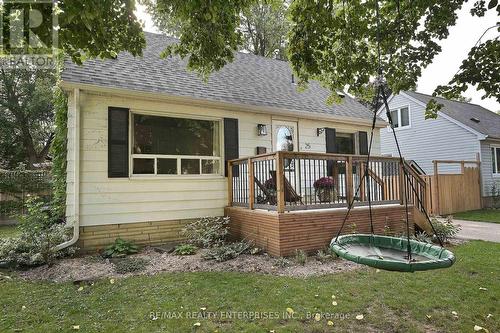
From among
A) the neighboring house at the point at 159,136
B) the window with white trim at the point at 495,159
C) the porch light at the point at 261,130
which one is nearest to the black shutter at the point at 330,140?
the neighboring house at the point at 159,136

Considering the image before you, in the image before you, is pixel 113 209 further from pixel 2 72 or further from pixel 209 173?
pixel 2 72

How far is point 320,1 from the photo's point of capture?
4.51 meters

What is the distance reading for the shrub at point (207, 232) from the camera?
20.8 ft

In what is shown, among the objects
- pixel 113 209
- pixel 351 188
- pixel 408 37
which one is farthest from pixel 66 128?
pixel 408 37

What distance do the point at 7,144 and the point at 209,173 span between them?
18.8 metres

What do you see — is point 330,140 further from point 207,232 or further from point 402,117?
point 402,117

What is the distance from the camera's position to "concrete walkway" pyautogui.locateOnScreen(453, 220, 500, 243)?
23.9 feet

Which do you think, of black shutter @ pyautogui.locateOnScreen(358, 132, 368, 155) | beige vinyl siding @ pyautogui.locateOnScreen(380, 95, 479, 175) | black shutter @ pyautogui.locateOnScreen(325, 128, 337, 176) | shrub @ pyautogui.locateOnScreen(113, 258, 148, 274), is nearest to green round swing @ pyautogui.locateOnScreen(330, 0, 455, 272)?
shrub @ pyautogui.locateOnScreen(113, 258, 148, 274)

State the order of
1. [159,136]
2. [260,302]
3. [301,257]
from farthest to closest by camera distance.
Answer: [159,136], [301,257], [260,302]

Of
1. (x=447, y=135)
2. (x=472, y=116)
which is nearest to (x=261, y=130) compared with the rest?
(x=447, y=135)

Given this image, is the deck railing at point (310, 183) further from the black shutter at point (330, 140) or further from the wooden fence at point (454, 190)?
the wooden fence at point (454, 190)

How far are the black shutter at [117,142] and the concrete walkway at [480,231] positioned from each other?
7.63 meters

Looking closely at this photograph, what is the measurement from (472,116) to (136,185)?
693 inches

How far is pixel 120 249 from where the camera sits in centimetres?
594
